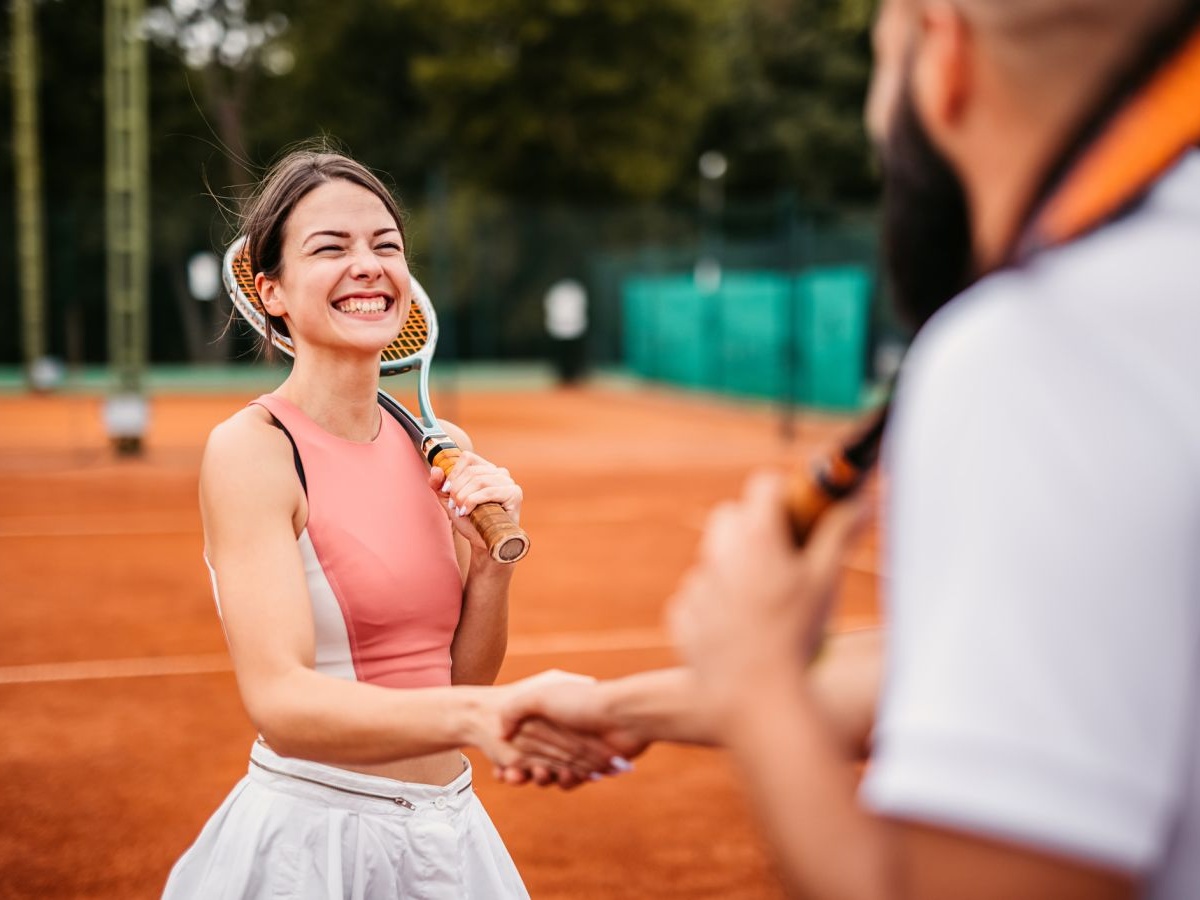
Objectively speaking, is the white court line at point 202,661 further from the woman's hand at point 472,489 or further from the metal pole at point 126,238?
the metal pole at point 126,238

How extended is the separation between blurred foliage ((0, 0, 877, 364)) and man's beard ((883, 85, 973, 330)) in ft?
92.3

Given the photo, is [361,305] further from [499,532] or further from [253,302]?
[499,532]

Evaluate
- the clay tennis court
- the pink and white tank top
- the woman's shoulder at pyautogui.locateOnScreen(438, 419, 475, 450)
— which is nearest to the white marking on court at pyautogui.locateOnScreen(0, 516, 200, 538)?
the clay tennis court

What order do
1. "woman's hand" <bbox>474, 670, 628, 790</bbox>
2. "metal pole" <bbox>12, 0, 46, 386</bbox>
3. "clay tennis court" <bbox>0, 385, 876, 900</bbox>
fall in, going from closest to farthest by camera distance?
"woman's hand" <bbox>474, 670, 628, 790</bbox> → "clay tennis court" <bbox>0, 385, 876, 900</bbox> → "metal pole" <bbox>12, 0, 46, 386</bbox>

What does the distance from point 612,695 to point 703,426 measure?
66.1 feet

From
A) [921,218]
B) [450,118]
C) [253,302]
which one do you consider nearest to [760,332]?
[450,118]

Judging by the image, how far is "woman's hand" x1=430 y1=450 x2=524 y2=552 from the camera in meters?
2.31

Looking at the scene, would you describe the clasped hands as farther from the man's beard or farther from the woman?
the woman

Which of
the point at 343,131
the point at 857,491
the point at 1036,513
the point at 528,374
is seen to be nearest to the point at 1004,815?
the point at 1036,513

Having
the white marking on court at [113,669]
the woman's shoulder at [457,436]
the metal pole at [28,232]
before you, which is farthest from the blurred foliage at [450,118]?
the woman's shoulder at [457,436]

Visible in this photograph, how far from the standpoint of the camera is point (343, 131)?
39125 millimetres

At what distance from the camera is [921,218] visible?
3.67 ft

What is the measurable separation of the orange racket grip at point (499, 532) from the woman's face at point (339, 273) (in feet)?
0.99

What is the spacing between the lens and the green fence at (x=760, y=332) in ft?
66.8
